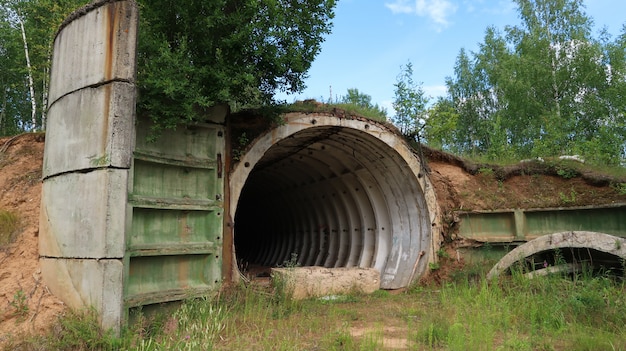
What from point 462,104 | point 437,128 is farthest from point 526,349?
point 462,104

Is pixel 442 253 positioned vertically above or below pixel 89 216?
below

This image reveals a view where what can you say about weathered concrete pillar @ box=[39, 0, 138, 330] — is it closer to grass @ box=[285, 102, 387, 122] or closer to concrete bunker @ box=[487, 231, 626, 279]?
grass @ box=[285, 102, 387, 122]

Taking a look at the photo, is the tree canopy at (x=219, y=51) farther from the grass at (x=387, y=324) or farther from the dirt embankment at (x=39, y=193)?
the grass at (x=387, y=324)

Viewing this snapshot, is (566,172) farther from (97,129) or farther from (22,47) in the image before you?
(22,47)

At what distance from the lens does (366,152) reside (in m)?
10.5

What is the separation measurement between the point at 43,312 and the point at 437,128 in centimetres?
882

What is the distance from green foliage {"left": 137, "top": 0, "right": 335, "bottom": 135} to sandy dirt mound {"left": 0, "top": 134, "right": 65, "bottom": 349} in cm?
237

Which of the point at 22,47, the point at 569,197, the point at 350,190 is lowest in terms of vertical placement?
the point at 569,197

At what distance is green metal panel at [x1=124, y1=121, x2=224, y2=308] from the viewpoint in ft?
19.9

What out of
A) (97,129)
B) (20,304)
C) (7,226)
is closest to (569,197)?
(97,129)

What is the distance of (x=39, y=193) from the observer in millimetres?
6914

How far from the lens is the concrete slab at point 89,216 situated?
5.37 m

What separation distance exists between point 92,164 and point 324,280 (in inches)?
195

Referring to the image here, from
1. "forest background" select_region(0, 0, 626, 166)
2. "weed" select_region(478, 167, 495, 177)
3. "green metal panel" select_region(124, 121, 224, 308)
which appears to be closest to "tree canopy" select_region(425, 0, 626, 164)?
"forest background" select_region(0, 0, 626, 166)
